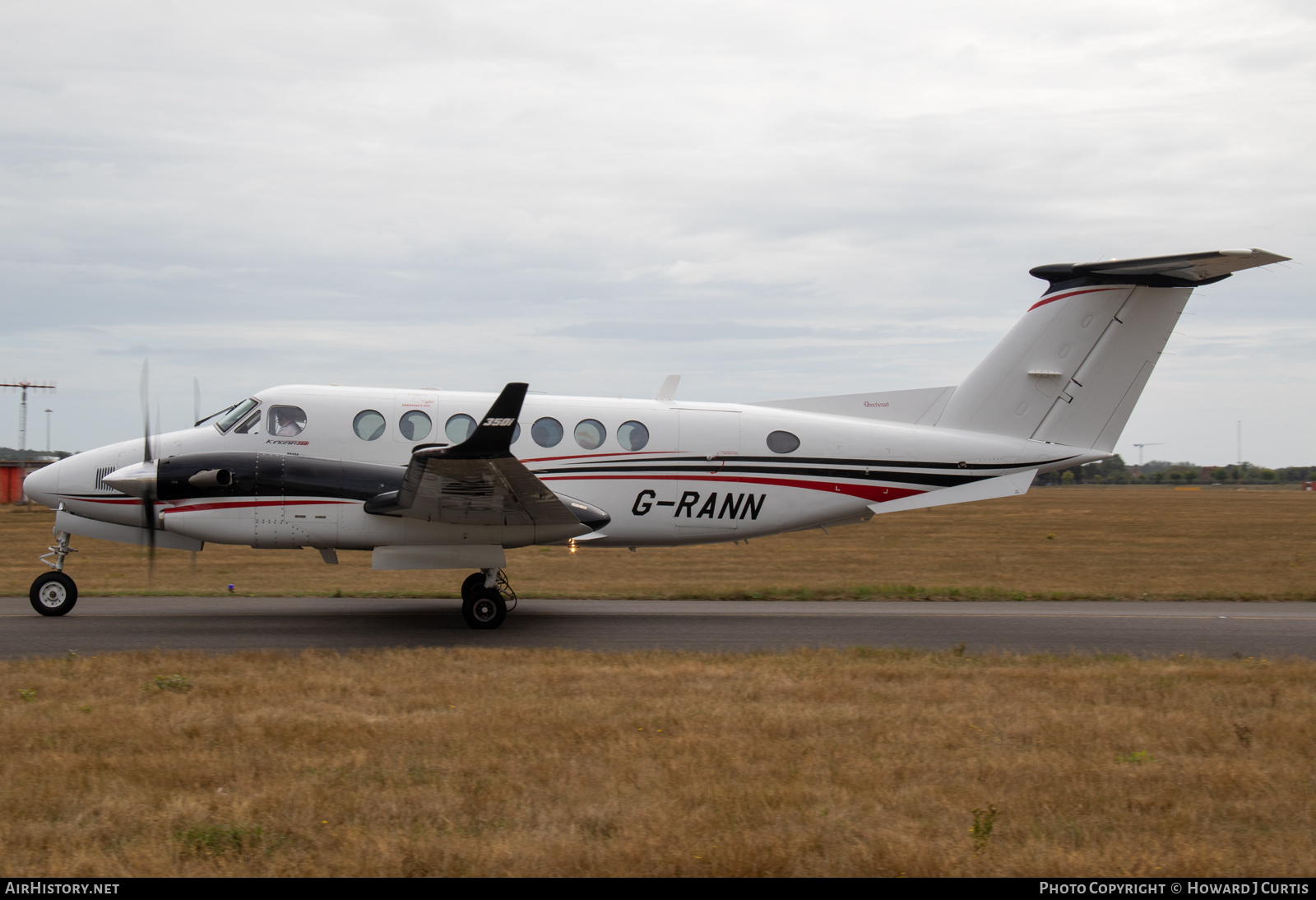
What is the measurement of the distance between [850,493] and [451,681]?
7.11m

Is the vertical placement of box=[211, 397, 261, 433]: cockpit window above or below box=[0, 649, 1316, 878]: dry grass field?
above

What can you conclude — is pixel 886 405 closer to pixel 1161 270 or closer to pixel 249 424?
pixel 1161 270

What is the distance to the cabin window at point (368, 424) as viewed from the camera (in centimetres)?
1305

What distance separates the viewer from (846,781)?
19.7ft

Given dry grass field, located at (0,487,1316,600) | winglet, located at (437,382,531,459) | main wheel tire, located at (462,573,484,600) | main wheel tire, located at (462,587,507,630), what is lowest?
dry grass field, located at (0,487,1316,600)

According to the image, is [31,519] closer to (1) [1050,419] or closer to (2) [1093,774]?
(1) [1050,419]

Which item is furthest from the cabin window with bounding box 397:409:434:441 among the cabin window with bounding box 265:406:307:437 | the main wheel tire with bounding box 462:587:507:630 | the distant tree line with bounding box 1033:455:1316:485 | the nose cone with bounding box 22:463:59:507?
the distant tree line with bounding box 1033:455:1316:485

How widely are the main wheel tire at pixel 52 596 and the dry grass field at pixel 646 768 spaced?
4043 millimetres

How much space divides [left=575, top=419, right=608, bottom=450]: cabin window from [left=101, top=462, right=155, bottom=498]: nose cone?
5.49 meters

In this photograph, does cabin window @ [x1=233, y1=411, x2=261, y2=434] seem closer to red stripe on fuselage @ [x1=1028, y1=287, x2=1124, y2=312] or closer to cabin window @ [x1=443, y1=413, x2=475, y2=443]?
cabin window @ [x1=443, y1=413, x2=475, y2=443]

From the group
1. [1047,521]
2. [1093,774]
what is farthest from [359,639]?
[1047,521]

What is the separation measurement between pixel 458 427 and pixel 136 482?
4097 mm

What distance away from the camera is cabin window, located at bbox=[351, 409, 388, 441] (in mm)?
13055

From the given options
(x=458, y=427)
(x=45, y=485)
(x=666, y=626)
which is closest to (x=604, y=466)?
(x=458, y=427)
